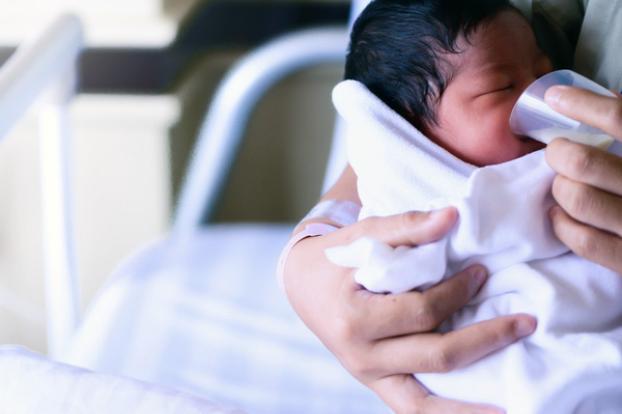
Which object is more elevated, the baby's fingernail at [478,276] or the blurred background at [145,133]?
the baby's fingernail at [478,276]

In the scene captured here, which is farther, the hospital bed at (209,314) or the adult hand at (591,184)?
the hospital bed at (209,314)

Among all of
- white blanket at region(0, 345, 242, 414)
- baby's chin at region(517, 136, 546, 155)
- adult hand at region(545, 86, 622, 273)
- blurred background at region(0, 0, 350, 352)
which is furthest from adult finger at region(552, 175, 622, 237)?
blurred background at region(0, 0, 350, 352)

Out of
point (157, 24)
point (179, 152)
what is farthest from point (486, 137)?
point (179, 152)

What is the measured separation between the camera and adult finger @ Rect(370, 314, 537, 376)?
26.4 inches

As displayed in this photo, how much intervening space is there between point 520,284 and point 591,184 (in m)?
0.09

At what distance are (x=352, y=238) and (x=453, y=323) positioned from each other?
10 centimetres

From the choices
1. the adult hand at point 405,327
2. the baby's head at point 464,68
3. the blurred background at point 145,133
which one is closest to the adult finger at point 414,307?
the adult hand at point 405,327

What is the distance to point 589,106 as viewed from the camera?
2.17 feet

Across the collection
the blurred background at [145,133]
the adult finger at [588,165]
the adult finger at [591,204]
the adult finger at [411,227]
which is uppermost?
the adult finger at [588,165]

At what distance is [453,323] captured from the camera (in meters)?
0.73

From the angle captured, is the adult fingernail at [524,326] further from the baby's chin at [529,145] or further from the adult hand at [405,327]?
the baby's chin at [529,145]

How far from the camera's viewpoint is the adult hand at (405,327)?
A: 2.23 feet

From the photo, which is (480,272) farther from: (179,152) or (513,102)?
(179,152)

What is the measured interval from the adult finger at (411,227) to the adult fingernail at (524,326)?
0.08 meters
